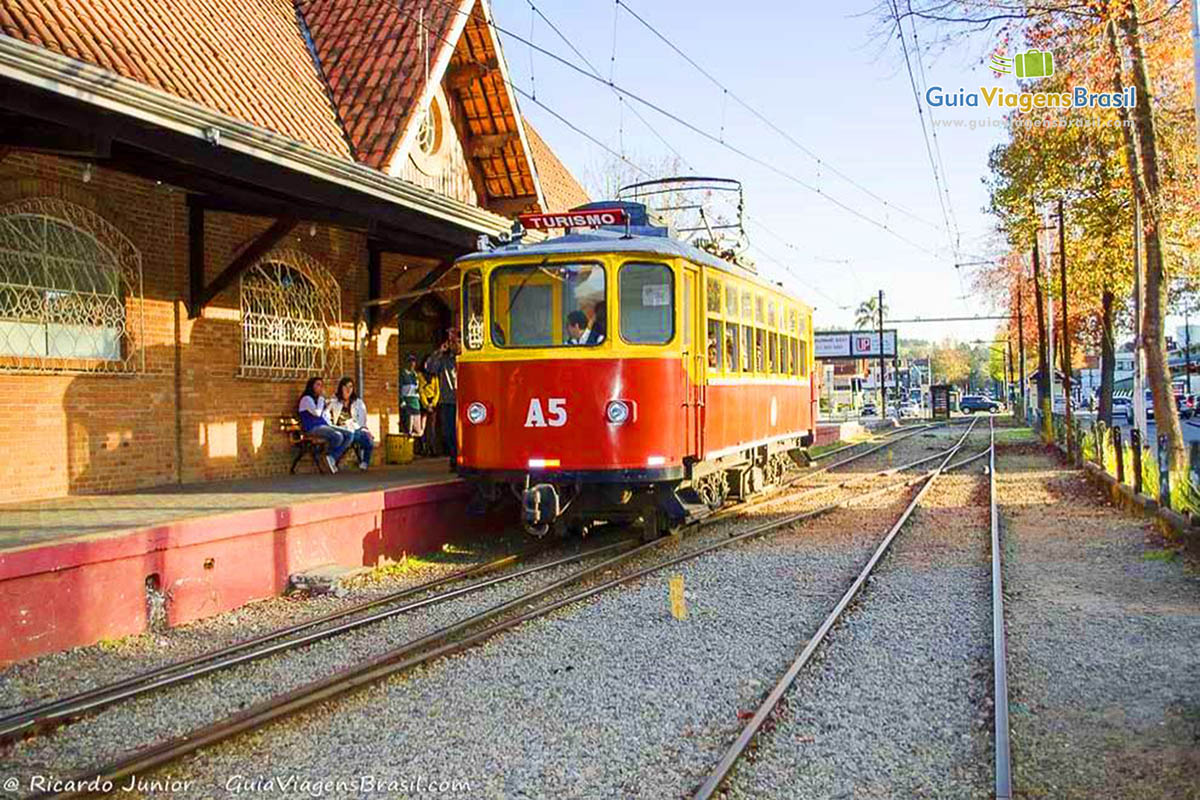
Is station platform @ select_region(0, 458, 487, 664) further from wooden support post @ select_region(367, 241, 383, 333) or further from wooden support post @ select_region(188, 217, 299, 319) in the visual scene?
wooden support post @ select_region(367, 241, 383, 333)

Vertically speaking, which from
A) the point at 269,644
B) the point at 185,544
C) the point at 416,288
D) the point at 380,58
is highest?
the point at 380,58

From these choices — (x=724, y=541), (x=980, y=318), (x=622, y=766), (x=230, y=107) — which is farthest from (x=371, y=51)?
(x=980, y=318)

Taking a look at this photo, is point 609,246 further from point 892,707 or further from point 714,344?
point 892,707

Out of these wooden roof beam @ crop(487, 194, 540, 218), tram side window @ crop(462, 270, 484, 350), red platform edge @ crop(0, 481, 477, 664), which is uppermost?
wooden roof beam @ crop(487, 194, 540, 218)

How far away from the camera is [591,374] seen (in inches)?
394

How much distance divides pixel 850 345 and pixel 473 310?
224 ft

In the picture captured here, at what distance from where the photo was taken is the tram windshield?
10.1 metres

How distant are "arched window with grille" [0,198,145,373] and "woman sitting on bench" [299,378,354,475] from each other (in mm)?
2529

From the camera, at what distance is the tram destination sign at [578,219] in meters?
10.6

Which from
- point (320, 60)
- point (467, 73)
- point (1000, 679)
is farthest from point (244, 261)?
point (1000, 679)

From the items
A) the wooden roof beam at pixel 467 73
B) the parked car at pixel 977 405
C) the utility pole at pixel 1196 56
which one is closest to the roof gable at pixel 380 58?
the wooden roof beam at pixel 467 73

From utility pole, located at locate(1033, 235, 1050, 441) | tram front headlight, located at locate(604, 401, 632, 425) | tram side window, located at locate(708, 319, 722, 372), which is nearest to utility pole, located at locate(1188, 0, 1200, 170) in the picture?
tram front headlight, located at locate(604, 401, 632, 425)

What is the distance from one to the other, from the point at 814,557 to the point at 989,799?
6.06 m

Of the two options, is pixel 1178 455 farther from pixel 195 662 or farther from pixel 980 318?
pixel 980 318
